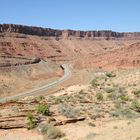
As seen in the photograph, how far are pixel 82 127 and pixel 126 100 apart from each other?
8933 millimetres

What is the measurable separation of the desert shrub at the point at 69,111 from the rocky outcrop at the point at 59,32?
106061 mm

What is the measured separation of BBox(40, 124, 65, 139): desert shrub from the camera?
64.1 ft

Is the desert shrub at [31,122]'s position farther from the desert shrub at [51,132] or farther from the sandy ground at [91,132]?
the desert shrub at [51,132]

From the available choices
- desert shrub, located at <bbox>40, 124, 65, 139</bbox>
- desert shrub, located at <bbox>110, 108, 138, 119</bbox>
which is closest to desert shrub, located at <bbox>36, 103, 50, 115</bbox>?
desert shrub, located at <bbox>40, 124, 65, 139</bbox>

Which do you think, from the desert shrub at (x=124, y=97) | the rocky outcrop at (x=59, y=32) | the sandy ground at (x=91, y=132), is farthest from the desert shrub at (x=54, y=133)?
the rocky outcrop at (x=59, y=32)

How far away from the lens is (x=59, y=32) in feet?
529

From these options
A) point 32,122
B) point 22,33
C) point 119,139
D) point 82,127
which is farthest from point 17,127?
point 22,33

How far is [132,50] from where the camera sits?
265ft

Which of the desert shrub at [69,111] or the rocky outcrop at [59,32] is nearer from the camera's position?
the desert shrub at [69,111]

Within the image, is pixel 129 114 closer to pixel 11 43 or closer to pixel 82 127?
pixel 82 127

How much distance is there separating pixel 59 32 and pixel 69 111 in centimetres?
13810

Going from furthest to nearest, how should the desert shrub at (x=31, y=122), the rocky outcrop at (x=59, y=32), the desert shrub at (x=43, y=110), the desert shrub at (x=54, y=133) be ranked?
the rocky outcrop at (x=59, y=32), the desert shrub at (x=43, y=110), the desert shrub at (x=31, y=122), the desert shrub at (x=54, y=133)

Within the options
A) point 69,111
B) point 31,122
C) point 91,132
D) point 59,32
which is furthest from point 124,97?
point 59,32

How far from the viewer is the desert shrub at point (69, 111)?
23.9 m
